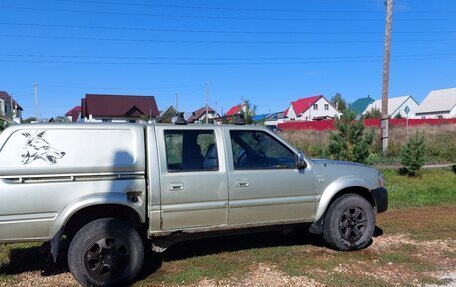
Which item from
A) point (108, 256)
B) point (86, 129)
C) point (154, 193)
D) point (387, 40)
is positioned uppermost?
point (387, 40)

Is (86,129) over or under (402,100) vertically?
under

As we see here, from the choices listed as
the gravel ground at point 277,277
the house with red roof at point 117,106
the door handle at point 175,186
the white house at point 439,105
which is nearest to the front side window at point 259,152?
the door handle at point 175,186

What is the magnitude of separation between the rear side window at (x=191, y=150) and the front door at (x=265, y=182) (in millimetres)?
254

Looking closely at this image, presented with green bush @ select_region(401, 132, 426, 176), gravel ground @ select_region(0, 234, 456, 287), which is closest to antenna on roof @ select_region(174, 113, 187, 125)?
gravel ground @ select_region(0, 234, 456, 287)

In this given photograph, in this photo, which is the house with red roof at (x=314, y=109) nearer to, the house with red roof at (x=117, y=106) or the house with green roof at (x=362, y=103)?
the house with green roof at (x=362, y=103)

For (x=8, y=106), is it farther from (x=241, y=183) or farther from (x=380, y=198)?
(x=380, y=198)

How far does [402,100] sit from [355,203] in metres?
92.5

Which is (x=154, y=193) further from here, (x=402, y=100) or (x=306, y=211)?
(x=402, y=100)

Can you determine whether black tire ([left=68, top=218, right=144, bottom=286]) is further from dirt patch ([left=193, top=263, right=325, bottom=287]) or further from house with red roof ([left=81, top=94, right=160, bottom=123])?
house with red roof ([left=81, top=94, right=160, bottom=123])

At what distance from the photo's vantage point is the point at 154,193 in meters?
5.05

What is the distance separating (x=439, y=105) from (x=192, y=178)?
3331 inches

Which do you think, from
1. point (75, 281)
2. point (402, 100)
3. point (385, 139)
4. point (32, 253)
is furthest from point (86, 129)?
point (402, 100)

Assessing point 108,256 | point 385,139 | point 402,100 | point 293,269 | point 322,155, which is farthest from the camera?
point 402,100

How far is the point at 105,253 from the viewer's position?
4.84 m
